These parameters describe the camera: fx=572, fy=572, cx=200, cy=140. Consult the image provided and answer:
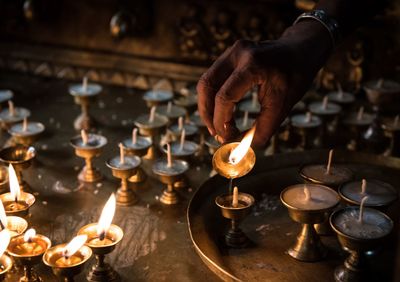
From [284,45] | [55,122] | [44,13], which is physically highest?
[284,45]

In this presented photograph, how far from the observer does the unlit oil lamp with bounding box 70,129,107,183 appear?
7.95ft

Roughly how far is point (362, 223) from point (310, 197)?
0.62 ft

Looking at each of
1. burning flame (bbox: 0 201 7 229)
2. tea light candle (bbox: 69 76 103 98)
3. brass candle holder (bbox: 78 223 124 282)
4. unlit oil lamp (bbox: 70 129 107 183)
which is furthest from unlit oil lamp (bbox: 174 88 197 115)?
burning flame (bbox: 0 201 7 229)

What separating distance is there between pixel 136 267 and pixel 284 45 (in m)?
0.87

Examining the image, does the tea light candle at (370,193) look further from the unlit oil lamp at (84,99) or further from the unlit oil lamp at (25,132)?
the unlit oil lamp at (84,99)

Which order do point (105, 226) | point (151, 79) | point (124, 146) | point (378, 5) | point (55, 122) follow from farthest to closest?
point (151, 79), point (55, 122), point (124, 146), point (378, 5), point (105, 226)

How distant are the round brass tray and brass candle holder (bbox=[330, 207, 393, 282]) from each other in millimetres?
82

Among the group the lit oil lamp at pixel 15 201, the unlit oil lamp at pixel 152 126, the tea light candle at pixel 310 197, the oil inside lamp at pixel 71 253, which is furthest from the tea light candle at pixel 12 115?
the tea light candle at pixel 310 197

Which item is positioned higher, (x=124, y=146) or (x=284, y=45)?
(x=284, y=45)

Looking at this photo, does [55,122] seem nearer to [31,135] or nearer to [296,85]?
[31,135]

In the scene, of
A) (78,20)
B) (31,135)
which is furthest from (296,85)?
(78,20)

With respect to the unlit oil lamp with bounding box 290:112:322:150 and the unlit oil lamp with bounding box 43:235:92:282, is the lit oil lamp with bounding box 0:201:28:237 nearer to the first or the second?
the unlit oil lamp with bounding box 43:235:92:282

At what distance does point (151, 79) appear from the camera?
370cm

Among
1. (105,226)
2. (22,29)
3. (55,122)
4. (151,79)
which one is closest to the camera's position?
(105,226)
